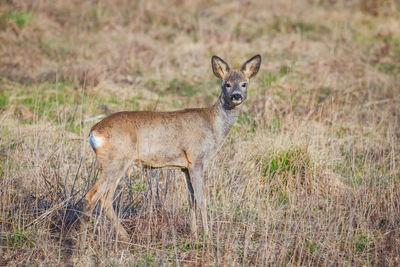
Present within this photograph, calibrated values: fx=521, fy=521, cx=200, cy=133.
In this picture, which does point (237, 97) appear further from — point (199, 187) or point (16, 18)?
point (16, 18)

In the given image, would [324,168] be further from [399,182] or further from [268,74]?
[268,74]

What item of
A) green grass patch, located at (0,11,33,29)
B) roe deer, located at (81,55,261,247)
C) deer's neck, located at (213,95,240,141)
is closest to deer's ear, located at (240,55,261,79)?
roe deer, located at (81,55,261,247)

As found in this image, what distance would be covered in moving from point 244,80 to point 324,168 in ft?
6.19

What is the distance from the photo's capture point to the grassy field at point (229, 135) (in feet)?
17.3

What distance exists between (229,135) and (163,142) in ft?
9.76

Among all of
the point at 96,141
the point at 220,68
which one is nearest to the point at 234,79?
the point at 220,68

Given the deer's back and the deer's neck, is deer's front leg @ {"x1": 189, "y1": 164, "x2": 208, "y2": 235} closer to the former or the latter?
the deer's back

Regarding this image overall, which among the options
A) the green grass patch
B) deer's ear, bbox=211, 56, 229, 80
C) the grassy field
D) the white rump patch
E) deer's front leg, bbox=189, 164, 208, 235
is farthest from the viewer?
the green grass patch

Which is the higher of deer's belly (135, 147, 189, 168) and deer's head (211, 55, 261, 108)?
deer's head (211, 55, 261, 108)

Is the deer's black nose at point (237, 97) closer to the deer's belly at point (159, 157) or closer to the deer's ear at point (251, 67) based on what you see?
the deer's ear at point (251, 67)

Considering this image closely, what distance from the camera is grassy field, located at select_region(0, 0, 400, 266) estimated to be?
5262mm

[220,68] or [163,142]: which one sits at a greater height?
[220,68]

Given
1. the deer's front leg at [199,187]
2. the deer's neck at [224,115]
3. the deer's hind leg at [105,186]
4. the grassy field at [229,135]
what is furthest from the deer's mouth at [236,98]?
the deer's hind leg at [105,186]

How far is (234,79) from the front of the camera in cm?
628
